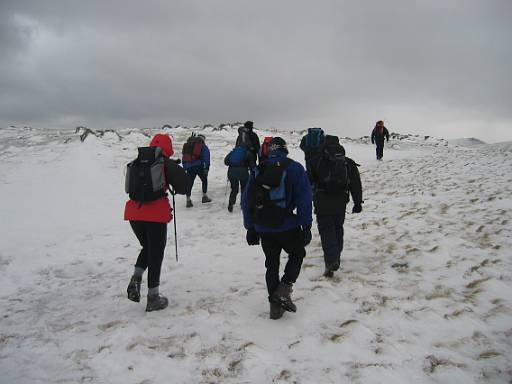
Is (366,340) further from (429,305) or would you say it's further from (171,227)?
(171,227)

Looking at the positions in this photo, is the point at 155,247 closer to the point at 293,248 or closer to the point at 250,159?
the point at 293,248

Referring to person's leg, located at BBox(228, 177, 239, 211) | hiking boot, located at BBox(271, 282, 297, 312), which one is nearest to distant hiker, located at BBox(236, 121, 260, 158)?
person's leg, located at BBox(228, 177, 239, 211)

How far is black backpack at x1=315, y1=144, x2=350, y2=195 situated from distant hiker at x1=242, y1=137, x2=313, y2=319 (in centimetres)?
149

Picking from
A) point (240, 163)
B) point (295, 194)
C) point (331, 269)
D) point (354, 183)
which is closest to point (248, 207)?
point (295, 194)

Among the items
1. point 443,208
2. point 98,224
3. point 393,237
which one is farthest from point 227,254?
point 443,208

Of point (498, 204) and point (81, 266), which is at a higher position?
point (498, 204)

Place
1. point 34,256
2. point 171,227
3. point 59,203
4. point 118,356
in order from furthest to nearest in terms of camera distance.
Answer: point 59,203 < point 171,227 < point 34,256 < point 118,356

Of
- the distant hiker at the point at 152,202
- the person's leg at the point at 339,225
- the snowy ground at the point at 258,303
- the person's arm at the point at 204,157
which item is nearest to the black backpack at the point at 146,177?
the distant hiker at the point at 152,202

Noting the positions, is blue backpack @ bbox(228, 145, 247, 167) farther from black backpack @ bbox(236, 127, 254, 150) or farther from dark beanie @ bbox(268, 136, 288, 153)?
dark beanie @ bbox(268, 136, 288, 153)

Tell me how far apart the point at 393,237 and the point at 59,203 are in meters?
10.3

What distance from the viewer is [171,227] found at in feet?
31.8

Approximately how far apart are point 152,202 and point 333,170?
2.95 meters

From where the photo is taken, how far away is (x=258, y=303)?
5.18 m

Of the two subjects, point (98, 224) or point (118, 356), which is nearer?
point (118, 356)
